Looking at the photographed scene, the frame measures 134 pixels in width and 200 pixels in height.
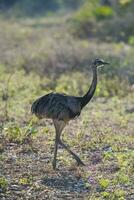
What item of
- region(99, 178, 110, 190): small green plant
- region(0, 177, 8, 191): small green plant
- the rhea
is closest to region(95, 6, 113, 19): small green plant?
the rhea

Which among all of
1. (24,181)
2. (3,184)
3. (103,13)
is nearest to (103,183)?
(24,181)

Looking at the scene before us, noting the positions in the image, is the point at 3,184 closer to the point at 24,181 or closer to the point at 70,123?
the point at 24,181

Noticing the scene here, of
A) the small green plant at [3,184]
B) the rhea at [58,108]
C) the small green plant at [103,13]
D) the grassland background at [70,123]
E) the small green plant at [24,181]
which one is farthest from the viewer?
the small green plant at [103,13]

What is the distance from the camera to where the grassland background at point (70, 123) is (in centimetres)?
845

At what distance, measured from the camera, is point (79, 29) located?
27156mm

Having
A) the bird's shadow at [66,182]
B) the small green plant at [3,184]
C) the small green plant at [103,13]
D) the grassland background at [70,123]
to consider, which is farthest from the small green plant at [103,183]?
the small green plant at [103,13]

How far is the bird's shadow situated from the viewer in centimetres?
838

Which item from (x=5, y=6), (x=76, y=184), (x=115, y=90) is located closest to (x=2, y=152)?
(x=76, y=184)

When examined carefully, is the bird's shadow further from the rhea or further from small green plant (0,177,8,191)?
small green plant (0,177,8,191)

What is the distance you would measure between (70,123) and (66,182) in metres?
3.45

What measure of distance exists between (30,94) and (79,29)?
13.1 meters

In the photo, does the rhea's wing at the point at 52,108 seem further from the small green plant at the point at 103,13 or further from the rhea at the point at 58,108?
the small green plant at the point at 103,13

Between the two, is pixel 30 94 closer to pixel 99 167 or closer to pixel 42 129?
pixel 42 129

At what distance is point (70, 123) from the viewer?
1201 cm
